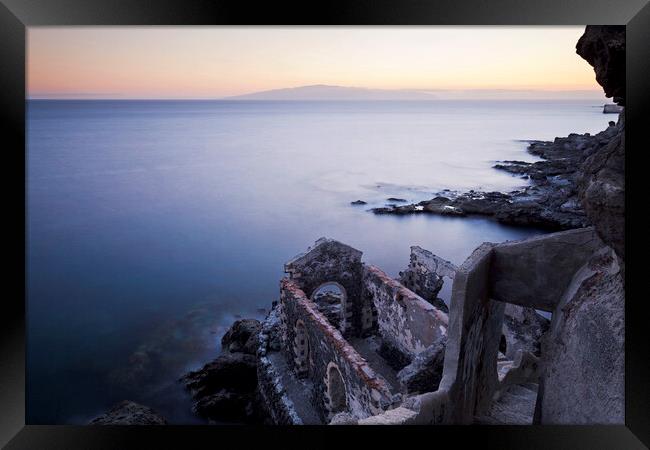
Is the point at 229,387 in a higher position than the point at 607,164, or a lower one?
lower

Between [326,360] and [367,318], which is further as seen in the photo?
[367,318]

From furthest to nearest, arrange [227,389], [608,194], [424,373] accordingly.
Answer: [227,389]
[424,373]
[608,194]

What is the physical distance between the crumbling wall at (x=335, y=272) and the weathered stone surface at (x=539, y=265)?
5824 millimetres

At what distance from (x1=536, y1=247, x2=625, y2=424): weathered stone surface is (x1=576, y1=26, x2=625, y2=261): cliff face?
39 centimetres

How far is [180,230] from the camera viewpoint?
86.5ft

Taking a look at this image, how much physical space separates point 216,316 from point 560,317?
14.8m

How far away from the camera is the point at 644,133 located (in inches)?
203

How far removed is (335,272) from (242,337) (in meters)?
4.80

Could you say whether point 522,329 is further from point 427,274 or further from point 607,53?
point 607,53

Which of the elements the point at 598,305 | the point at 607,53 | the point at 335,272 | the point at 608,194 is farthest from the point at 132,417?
the point at 607,53

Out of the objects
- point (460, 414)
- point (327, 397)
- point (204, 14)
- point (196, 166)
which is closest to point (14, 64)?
point (204, 14)

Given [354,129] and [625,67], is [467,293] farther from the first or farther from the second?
[354,129]

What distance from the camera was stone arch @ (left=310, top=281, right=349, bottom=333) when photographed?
38.3 ft

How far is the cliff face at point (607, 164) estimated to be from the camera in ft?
15.7
